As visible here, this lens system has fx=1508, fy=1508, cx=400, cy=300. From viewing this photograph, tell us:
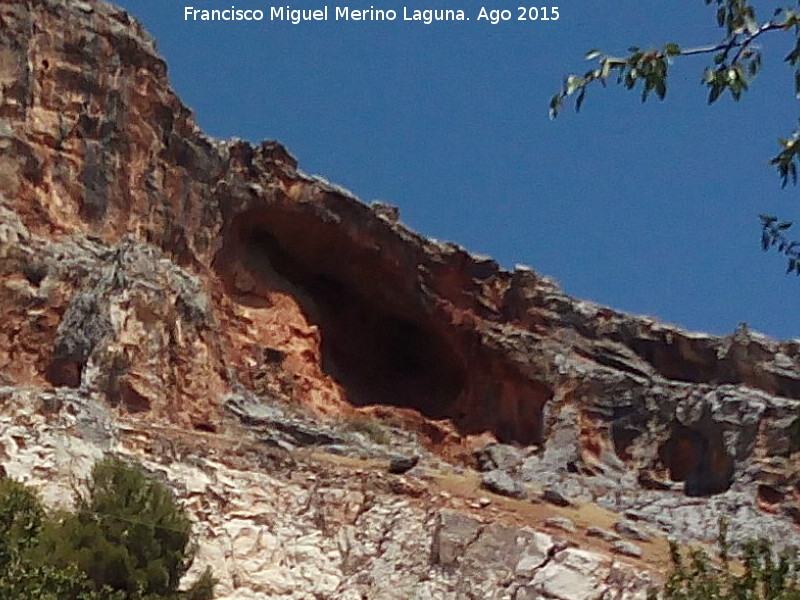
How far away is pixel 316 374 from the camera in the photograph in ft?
119

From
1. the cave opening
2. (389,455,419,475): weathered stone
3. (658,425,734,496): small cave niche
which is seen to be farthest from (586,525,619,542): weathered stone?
the cave opening

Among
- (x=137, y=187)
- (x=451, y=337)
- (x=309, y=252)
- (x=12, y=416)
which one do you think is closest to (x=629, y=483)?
(x=451, y=337)

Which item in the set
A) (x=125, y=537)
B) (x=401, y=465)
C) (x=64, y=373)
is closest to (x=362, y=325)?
(x=64, y=373)

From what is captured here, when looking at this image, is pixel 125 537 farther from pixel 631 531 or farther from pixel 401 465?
pixel 631 531

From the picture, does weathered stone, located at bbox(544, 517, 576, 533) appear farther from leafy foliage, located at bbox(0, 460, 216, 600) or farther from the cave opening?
the cave opening

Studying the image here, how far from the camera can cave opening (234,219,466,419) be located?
3800 cm

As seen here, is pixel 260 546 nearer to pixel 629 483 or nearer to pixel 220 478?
pixel 220 478

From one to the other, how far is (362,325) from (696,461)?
31.5 ft

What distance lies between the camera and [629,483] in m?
34.6

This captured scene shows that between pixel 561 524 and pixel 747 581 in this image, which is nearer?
pixel 747 581

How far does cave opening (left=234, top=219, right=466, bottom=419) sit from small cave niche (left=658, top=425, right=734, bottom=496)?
5.84 m

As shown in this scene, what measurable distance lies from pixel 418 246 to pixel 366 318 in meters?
3.11

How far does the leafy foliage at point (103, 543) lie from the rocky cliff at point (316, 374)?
1383 millimetres

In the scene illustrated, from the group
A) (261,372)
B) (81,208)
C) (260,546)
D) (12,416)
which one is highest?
(81,208)
